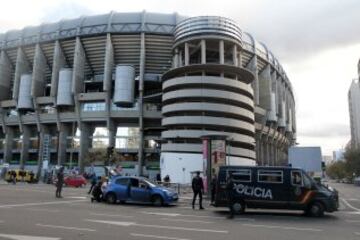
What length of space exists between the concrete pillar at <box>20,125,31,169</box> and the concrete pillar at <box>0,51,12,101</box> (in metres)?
10.7

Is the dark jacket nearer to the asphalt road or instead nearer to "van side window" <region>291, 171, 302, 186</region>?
the asphalt road

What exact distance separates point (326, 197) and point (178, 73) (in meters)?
62.3

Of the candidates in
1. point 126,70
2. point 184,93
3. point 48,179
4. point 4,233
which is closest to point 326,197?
point 4,233

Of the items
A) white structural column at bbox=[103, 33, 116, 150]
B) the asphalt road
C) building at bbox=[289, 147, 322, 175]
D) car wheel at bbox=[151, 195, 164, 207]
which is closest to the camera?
the asphalt road

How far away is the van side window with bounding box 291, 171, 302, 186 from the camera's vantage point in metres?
17.0

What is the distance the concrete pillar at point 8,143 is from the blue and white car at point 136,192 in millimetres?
76411

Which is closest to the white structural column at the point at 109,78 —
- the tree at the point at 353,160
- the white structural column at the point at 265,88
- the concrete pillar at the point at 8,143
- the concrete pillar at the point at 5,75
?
the concrete pillar at the point at 8,143

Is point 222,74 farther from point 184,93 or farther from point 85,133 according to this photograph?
point 85,133

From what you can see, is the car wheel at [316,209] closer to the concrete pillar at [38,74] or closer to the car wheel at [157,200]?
the car wheel at [157,200]

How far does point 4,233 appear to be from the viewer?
1012 centimetres

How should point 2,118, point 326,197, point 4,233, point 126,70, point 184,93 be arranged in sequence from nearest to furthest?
point 4,233
point 326,197
point 184,93
point 126,70
point 2,118

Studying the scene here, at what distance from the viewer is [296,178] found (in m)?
17.1

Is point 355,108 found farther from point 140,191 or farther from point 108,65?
point 140,191

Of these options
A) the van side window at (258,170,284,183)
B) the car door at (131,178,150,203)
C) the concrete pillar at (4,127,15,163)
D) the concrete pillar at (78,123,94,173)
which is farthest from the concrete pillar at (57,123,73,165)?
the van side window at (258,170,284,183)
